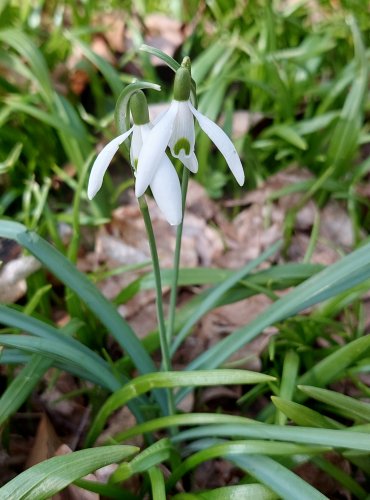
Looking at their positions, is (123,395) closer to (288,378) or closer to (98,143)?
(288,378)

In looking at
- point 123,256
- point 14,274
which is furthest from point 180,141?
point 123,256

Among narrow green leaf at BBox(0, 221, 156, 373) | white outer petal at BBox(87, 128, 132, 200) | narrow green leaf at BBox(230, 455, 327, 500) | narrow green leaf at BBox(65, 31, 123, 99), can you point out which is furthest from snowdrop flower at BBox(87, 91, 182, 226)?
narrow green leaf at BBox(65, 31, 123, 99)

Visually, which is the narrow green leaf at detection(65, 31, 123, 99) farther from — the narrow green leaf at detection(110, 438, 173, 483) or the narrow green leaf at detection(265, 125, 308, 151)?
the narrow green leaf at detection(110, 438, 173, 483)

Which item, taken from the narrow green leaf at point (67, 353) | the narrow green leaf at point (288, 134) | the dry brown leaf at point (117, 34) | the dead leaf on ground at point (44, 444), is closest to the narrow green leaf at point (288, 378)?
the narrow green leaf at point (67, 353)

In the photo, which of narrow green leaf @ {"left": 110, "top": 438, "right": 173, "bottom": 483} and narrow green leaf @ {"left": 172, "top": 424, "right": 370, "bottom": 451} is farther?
narrow green leaf @ {"left": 110, "top": 438, "right": 173, "bottom": 483}

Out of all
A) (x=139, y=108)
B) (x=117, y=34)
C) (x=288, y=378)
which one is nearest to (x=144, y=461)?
(x=288, y=378)

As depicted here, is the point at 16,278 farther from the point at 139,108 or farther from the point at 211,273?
the point at 139,108

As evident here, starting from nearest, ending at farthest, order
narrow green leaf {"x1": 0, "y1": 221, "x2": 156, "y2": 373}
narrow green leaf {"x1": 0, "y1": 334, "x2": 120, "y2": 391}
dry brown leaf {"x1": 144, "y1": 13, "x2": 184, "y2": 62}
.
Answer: narrow green leaf {"x1": 0, "y1": 334, "x2": 120, "y2": 391} → narrow green leaf {"x1": 0, "y1": 221, "x2": 156, "y2": 373} → dry brown leaf {"x1": 144, "y1": 13, "x2": 184, "y2": 62}
